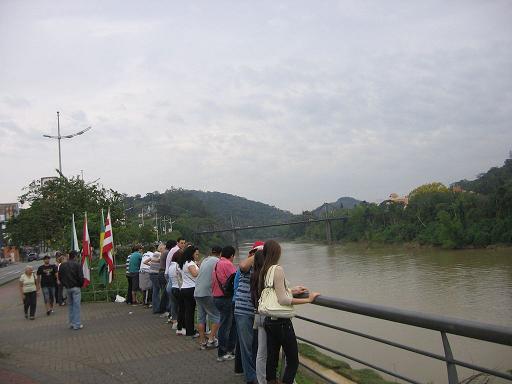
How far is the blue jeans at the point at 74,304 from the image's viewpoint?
10422 millimetres

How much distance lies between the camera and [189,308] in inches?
337

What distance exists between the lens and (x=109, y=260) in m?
14.1

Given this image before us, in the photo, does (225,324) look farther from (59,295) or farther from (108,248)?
(59,295)

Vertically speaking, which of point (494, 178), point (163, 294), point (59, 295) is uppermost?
point (494, 178)

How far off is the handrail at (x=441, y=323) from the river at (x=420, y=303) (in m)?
8.01

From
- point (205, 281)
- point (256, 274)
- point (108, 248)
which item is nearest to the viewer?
point (256, 274)

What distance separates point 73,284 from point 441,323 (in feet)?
29.3

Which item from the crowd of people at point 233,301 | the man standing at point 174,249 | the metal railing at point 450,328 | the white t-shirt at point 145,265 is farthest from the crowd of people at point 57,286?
the metal railing at point 450,328

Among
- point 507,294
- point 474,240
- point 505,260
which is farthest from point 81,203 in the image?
point 474,240

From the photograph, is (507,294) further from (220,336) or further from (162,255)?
(220,336)

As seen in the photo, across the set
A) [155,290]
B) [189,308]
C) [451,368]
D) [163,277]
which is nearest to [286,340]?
[451,368]

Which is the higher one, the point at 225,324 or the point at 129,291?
the point at 225,324

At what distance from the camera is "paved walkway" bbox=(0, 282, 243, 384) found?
6.54 m

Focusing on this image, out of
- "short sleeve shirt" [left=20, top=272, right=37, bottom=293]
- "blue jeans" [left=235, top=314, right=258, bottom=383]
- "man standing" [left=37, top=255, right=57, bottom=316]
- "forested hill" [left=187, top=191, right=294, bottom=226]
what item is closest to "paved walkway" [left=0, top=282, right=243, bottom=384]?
"blue jeans" [left=235, top=314, right=258, bottom=383]
